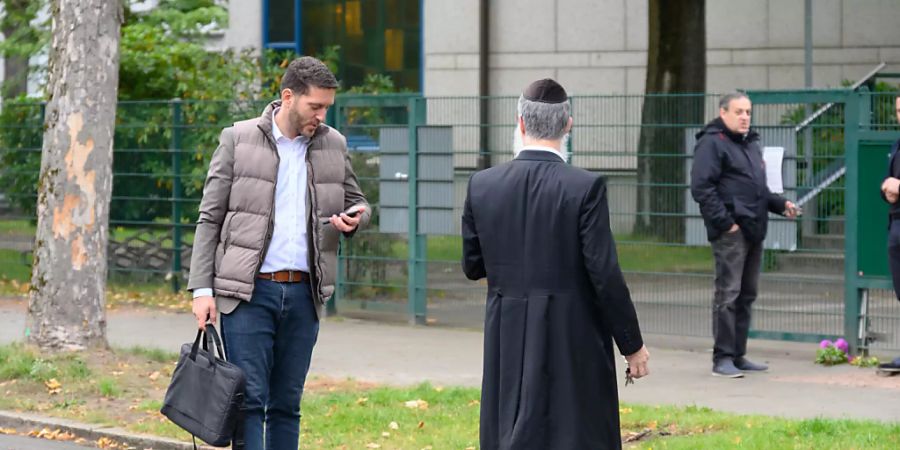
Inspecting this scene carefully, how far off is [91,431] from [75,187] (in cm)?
258

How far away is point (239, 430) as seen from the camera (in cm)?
638

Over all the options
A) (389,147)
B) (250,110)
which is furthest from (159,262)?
(389,147)

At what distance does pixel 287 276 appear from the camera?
256 inches

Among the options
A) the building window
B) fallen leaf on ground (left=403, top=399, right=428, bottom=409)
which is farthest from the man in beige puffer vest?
the building window

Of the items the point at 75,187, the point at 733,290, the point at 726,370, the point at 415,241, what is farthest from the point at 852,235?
the point at 75,187

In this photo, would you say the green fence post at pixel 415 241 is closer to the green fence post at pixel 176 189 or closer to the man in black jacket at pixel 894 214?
the green fence post at pixel 176 189

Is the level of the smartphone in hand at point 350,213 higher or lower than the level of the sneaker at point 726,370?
higher

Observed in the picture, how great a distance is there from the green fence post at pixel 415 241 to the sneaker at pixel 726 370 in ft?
11.8

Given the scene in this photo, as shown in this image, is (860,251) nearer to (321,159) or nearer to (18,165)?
(321,159)

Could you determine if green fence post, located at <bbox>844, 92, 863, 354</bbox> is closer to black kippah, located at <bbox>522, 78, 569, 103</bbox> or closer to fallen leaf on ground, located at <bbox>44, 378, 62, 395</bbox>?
fallen leaf on ground, located at <bbox>44, 378, 62, 395</bbox>

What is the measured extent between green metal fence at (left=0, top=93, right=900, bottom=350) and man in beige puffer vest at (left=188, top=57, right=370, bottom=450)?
5.87 meters

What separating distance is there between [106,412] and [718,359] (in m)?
4.23

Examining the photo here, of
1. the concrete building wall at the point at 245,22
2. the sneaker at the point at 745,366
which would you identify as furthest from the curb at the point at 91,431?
the concrete building wall at the point at 245,22

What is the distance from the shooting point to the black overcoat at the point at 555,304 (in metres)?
5.51
